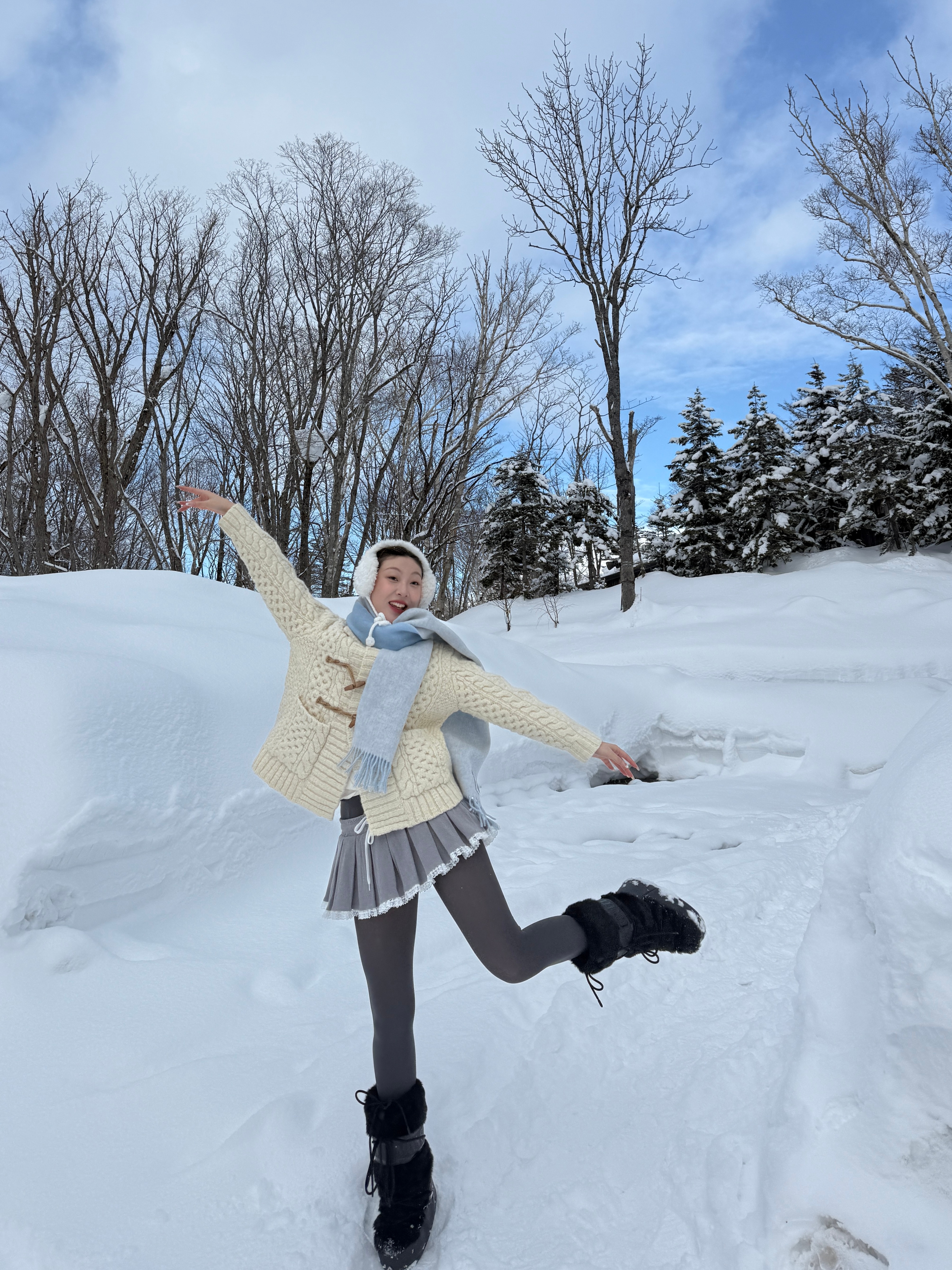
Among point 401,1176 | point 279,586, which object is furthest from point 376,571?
point 401,1176

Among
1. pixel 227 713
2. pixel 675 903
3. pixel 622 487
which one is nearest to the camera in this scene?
pixel 675 903

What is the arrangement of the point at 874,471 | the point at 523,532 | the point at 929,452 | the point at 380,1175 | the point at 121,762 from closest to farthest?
the point at 380,1175 → the point at 121,762 → the point at 929,452 → the point at 874,471 → the point at 523,532

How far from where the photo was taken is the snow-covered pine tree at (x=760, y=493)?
1834cm

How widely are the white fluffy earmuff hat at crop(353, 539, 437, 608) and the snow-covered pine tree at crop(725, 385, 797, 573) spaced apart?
682 inches

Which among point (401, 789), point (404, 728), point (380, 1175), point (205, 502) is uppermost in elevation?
point (205, 502)

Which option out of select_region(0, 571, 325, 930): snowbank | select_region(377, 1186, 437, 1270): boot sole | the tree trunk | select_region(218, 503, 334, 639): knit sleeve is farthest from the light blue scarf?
the tree trunk

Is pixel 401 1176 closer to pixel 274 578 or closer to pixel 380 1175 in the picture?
pixel 380 1175

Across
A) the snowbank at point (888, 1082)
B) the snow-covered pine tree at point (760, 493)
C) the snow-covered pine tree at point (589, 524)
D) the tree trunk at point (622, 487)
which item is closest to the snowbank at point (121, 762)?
the snowbank at point (888, 1082)

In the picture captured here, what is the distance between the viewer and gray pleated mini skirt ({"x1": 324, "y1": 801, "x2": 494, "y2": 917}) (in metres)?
1.71

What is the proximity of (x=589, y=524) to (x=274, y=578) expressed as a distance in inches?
838

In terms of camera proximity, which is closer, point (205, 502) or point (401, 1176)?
point (401, 1176)

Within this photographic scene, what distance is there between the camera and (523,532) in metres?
22.0

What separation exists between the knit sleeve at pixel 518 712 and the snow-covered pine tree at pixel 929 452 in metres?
17.9

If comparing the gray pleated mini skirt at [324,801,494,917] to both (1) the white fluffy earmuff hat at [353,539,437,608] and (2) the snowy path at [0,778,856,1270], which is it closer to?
(1) the white fluffy earmuff hat at [353,539,437,608]
